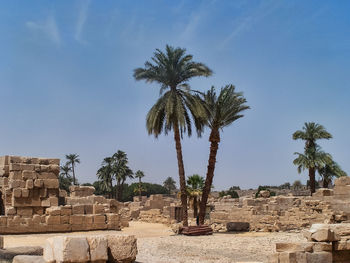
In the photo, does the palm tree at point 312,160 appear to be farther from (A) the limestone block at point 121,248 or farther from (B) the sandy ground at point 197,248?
(A) the limestone block at point 121,248

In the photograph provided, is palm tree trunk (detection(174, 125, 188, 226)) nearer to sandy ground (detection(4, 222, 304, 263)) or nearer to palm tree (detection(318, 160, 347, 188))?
sandy ground (detection(4, 222, 304, 263))

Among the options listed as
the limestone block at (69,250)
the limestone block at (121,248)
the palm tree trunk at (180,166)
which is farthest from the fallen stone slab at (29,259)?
the palm tree trunk at (180,166)

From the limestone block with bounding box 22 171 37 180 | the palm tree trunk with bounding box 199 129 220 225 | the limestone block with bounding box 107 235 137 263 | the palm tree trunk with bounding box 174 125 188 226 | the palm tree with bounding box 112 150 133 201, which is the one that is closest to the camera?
the limestone block with bounding box 107 235 137 263

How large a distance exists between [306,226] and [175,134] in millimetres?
8009

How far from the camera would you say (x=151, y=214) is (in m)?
34.7

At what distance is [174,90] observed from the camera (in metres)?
21.8

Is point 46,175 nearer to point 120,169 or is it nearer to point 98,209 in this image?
point 98,209

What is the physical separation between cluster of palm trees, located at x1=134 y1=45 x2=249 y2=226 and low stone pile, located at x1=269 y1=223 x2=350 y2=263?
12516 mm

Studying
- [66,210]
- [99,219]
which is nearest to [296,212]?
[99,219]

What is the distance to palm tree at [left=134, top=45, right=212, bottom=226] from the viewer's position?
70.4 ft

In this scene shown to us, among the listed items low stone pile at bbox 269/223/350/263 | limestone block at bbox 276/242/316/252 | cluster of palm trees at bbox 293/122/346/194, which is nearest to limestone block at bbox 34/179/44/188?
low stone pile at bbox 269/223/350/263

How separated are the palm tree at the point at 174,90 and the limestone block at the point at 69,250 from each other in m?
15.3

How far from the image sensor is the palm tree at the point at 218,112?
70.7 feet

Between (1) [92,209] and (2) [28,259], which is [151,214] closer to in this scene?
(1) [92,209]
